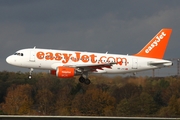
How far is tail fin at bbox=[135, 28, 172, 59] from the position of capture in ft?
237

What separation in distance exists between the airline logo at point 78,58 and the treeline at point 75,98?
3889cm

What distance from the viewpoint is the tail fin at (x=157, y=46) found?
7238cm

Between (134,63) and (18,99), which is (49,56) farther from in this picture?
(18,99)

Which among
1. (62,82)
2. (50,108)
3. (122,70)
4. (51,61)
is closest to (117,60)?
(122,70)

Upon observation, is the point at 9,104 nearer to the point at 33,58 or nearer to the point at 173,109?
the point at 173,109

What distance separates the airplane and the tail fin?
39 cm

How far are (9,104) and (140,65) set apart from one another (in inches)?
2166

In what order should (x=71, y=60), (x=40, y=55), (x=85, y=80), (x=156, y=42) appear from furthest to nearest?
(x=156, y=42), (x=85, y=80), (x=71, y=60), (x=40, y=55)

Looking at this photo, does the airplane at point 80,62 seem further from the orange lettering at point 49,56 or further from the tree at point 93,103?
the tree at point 93,103

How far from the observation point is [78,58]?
66938 mm

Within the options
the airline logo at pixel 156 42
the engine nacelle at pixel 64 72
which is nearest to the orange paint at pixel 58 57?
the engine nacelle at pixel 64 72

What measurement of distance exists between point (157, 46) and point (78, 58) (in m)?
12.1

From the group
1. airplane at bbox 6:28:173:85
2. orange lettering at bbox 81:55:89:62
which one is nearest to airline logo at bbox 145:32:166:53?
airplane at bbox 6:28:173:85

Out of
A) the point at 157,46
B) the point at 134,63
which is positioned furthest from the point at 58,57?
the point at 157,46
